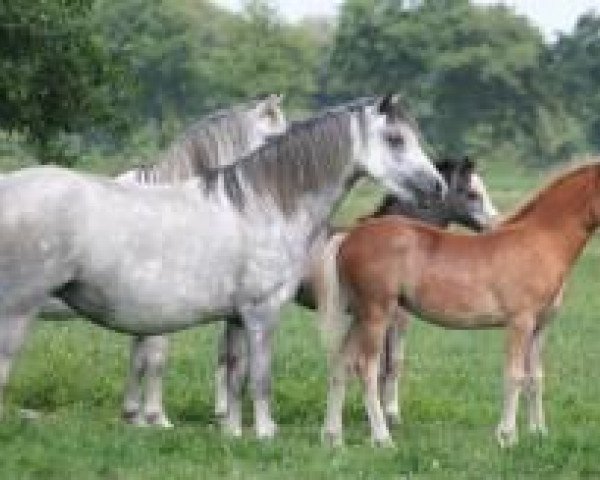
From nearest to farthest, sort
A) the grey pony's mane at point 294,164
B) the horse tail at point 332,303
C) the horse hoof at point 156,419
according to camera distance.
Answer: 1. the grey pony's mane at point 294,164
2. the horse tail at point 332,303
3. the horse hoof at point 156,419

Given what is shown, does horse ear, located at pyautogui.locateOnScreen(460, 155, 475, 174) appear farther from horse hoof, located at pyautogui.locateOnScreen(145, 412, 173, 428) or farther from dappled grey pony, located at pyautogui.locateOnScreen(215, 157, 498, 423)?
horse hoof, located at pyautogui.locateOnScreen(145, 412, 173, 428)

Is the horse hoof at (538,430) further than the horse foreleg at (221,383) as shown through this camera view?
No

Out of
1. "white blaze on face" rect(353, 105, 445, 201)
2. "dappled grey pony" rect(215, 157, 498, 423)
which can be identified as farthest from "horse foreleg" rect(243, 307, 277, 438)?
"white blaze on face" rect(353, 105, 445, 201)

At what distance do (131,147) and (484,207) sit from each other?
60074 mm

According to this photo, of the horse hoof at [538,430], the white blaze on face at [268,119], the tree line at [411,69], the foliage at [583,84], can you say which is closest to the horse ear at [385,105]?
the white blaze on face at [268,119]

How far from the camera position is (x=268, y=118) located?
10.1 meters

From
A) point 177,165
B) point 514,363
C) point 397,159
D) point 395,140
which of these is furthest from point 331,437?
point 177,165

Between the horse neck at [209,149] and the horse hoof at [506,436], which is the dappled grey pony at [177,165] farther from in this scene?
the horse hoof at [506,436]

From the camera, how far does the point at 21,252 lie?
7688 millimetres

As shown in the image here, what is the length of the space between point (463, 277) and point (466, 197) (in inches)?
85.6

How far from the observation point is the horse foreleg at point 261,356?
8.47 metres

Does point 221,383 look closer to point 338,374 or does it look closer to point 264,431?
point 338,374

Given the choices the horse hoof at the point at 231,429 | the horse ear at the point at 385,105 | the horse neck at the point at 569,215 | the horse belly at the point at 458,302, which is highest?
the horse ear at the point at 385,105

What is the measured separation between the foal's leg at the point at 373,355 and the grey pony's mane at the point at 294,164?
0.91 metres
